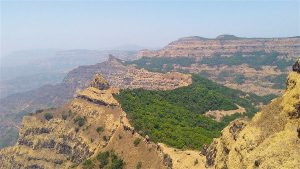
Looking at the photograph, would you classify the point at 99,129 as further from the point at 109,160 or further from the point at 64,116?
the point at 64,116

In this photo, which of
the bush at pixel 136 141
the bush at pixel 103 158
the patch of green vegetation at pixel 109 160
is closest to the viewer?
the patch of green vegetation at pixel 109 160

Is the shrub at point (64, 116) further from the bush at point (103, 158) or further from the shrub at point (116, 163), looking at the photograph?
the shrub at point (116, 163)

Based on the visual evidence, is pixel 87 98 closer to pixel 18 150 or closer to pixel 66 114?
pixel 66 114

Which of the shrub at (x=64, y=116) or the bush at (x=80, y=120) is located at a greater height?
the bush at (x=80, y=120)

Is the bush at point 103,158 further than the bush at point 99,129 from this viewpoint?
No

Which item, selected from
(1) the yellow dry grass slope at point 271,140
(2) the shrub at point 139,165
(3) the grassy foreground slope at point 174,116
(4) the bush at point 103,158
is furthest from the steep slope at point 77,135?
(1) the yellow dry grass slope at point 271,140

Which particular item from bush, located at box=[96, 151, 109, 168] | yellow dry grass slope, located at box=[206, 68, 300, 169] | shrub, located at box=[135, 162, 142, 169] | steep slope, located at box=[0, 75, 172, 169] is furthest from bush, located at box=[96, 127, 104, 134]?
yellow dry grass slope, located at box=[206, 68, 300, 169]

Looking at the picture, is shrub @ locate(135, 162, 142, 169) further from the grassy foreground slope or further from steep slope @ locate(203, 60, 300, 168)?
steep slope @ locate(203, 60, 300, 168)

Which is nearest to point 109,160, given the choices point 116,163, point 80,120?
point 116,163
